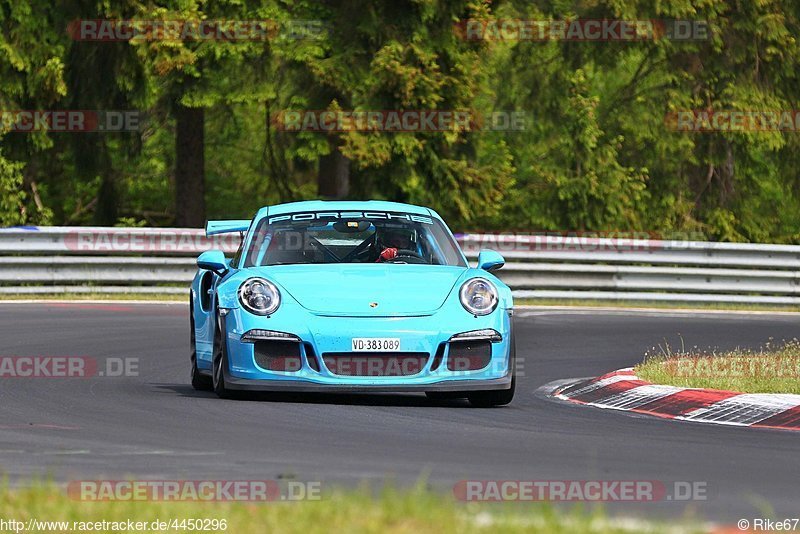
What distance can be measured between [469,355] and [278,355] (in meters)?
1.16

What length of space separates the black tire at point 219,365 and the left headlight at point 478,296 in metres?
1.51

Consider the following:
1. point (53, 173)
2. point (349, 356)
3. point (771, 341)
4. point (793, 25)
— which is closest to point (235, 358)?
point (349, 356)

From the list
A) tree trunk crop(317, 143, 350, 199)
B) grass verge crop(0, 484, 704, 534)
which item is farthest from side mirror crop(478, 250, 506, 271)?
tree trunk crop(317, 143, 350, 199)

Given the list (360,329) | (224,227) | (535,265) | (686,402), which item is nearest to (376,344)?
(360,329)

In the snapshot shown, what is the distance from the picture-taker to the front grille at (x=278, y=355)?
1024 cm

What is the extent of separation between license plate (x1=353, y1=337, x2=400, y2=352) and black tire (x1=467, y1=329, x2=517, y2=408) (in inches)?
29.7

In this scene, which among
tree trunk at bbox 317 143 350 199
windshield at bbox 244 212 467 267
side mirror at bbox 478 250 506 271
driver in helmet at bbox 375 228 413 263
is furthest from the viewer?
tree trunk at bbox 317 143 350 199

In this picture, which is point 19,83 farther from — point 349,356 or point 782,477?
point 782,477

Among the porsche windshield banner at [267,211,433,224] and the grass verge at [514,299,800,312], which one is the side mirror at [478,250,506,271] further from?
the grass verge at [514,299,800,312]

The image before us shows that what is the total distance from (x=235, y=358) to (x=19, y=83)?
652 inches

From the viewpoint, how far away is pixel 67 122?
27.6m

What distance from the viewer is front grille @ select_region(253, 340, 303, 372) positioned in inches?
403

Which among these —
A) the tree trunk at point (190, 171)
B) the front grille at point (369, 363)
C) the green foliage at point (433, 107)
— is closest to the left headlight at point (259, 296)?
the front grille at point (369, 363)

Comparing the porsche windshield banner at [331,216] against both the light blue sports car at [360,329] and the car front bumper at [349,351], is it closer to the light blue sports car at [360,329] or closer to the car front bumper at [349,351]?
the light blue sports car at [360,329]
